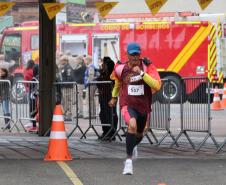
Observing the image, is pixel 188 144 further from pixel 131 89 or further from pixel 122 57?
pixel 122 57

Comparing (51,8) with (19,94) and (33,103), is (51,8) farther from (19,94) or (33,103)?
(19,94)

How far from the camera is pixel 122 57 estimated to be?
26266 mm

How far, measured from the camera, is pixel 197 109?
12.1m

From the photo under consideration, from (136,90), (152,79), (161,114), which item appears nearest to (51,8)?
(161,114)

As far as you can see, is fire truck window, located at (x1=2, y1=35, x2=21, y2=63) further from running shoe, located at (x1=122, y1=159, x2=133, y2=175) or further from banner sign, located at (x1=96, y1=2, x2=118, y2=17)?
running shoe, located at (x1=122, y1=159, x2=133, y2=175)

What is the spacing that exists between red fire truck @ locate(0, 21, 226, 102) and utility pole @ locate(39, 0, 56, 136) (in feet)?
33.8

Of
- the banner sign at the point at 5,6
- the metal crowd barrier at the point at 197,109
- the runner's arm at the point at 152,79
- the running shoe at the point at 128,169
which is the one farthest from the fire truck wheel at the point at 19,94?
the running shoe at the point at 128,169

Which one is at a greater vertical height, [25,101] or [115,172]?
[25,101]

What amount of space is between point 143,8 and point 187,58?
Result: 2.75 m

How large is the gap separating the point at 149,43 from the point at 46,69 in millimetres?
12184

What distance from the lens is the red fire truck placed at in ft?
83.4

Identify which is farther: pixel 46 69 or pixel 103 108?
pixel 46 69

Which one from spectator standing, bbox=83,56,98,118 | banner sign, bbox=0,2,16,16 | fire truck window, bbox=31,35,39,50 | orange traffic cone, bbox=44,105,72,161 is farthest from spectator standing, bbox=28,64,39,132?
fire truck window, bbox=31,35,39,50

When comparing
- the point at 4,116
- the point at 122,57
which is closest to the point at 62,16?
the point at 122,57
